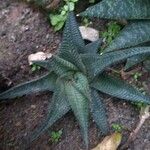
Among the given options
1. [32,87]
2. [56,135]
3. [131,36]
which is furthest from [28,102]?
[131,36]

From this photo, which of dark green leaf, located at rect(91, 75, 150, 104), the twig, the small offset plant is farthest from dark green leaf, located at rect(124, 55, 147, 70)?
the twig

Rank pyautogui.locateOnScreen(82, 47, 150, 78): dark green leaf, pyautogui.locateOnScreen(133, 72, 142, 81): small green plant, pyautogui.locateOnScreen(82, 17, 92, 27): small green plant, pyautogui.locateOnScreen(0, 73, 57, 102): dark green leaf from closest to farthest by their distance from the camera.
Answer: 1. pyautogui.locateOnScreen(82, 47, 150, 78): dark green leaf
2. pyautogui.locateOnScreen(0, 73, 57, 102): dark green leaf
3. pyautogui.locateOnScreen(133, 72, 142, 81): small green plant
4. pyautogui.locateOnScreen(82, 17, 92, 27): small green plant

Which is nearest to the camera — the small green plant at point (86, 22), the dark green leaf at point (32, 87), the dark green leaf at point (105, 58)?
the dark green leaf at point (105, 58)

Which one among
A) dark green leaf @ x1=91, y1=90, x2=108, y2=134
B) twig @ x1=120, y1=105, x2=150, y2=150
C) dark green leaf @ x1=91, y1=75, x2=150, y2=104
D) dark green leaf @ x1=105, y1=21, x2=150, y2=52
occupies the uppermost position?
dark green leaf @ x1=105, y1=21, x2=150, y2=52

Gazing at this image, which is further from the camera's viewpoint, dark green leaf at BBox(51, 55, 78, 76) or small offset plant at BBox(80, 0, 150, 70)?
small offset plant at BBox(80, 0, 150, 70)

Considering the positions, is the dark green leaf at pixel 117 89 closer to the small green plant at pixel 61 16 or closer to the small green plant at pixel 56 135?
the small green plant at pixel 56 135

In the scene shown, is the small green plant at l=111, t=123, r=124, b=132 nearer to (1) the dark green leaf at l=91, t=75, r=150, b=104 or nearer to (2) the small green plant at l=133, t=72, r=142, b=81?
(1) the dark green leaf at l=91, t=75, r=150, b=104

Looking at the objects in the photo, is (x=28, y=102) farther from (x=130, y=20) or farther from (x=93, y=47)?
(x=130, y=20)

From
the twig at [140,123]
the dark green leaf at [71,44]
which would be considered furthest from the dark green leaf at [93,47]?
the twig at [140,123]
